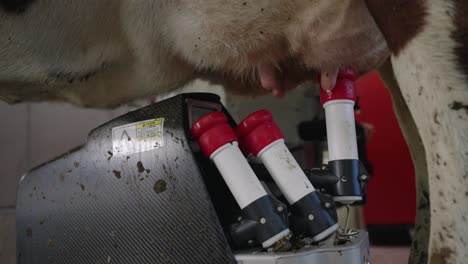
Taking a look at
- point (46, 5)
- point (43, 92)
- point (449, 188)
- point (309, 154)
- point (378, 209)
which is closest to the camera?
point (449, 188)

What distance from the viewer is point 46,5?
0.86 metres

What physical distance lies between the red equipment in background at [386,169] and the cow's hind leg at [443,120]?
48.8 inches

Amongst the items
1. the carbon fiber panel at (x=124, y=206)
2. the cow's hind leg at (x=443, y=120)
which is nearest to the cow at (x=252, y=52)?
the cow's hind leg at (x=443, y=120)

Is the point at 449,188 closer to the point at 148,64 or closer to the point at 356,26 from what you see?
the point at 356,26

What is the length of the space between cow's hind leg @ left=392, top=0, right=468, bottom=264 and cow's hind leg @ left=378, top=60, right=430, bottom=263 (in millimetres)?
469

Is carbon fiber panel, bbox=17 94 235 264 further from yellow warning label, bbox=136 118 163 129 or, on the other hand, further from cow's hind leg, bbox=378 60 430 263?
cow's hind leg, bbox=378 60 430 263

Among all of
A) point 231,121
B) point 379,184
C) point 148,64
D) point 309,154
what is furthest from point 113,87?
point 379,184

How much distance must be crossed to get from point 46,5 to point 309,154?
3.46 feet

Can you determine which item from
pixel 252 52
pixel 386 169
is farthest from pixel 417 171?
pixel 386 169

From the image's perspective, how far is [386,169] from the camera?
1.88 meters

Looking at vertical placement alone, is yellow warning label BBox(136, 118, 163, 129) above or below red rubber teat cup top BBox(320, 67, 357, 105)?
below

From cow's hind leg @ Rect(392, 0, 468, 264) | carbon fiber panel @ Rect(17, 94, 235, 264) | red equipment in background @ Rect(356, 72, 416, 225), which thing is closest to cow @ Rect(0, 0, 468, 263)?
cow's hind leg @ Rect(392, 0, 468, 264)

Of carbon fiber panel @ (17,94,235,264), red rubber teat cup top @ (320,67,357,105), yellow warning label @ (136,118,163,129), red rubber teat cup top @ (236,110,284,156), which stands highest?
red rubber teat cup top @ (320,67,357,105)

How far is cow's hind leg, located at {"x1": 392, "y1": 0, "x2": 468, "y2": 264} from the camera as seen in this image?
0.59m
